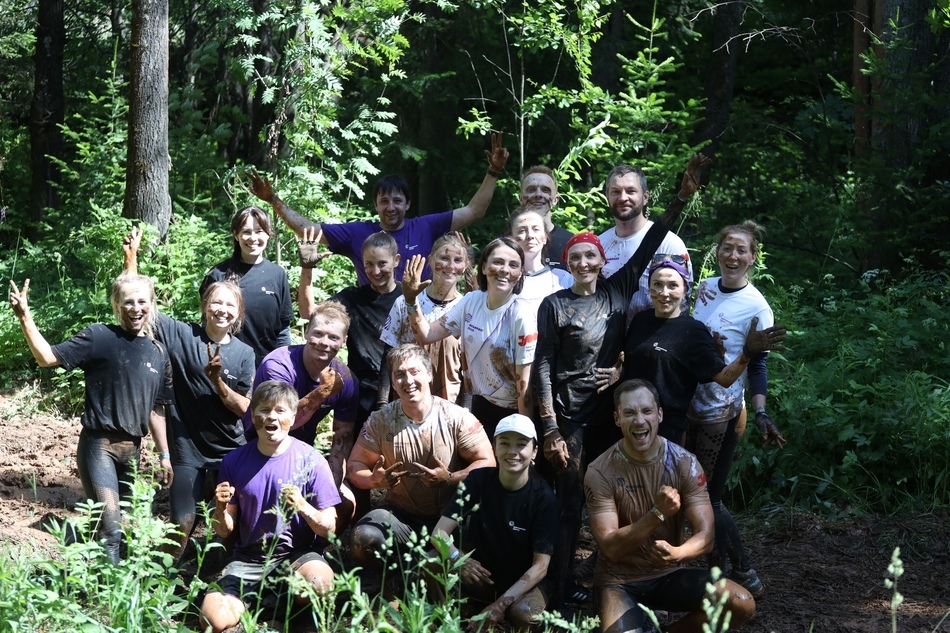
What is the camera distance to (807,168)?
11.6 metres

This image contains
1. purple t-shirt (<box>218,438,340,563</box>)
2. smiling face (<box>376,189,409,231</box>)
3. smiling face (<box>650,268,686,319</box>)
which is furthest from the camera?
smiling face (<box>376,189,409,231</box>)

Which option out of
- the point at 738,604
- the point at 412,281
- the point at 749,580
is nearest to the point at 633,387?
the point at 738,604

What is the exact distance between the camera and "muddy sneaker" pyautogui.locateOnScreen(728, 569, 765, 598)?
5215 mm

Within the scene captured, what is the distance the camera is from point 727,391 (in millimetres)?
5109

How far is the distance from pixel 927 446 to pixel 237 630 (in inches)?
171

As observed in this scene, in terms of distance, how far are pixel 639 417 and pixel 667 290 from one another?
2.38ft

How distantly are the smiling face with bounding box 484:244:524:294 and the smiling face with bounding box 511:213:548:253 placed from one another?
0.98 ft

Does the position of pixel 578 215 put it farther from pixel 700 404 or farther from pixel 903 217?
pixel 700 404

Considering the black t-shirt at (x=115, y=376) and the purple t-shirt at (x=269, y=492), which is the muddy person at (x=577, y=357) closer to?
the purple t-shirt at (x=269, y=492)

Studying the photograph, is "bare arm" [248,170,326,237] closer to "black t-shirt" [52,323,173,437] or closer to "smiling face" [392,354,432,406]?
"black t-shirt" [52,323,173,437]

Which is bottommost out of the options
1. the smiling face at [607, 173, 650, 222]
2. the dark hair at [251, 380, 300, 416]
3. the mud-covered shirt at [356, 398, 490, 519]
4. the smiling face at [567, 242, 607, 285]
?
the mud-covered shirt at [356, 398, 490, 519]

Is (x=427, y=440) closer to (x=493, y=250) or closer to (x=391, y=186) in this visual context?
(x=493, y=250)

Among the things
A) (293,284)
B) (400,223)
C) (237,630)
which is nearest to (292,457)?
(237,630)

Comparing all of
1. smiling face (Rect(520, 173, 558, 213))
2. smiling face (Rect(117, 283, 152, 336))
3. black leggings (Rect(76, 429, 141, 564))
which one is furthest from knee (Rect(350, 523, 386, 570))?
smiling face (Rect(520, 173, 558, 213))
